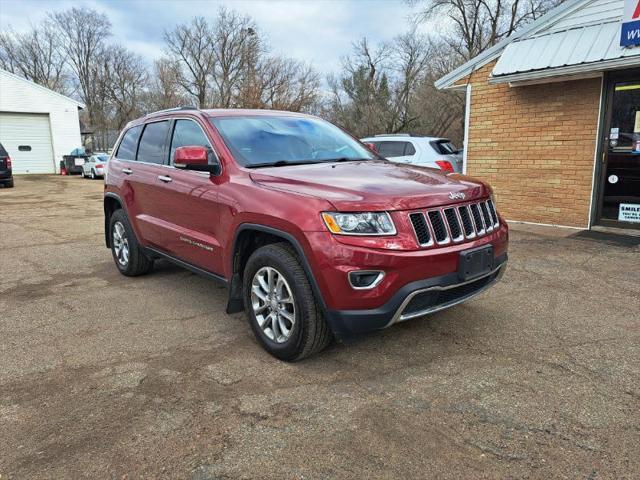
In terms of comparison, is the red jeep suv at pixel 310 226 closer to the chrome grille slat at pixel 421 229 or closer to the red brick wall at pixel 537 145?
the chrome grille slat at pixel 421 229

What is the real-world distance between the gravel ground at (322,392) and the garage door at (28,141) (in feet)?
77.8

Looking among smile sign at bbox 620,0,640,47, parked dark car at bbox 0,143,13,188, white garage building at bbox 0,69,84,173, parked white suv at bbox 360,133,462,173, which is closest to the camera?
smile sign at bbox 620,0,640,47

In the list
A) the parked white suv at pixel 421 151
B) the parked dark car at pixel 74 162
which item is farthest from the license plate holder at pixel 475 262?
the parked dark car at pixel 74 162

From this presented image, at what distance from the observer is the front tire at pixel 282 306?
3080mm

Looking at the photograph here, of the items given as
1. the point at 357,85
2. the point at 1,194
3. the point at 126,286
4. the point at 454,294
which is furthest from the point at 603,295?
the point at 357,85

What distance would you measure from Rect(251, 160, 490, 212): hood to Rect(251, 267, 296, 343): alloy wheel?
0.62m

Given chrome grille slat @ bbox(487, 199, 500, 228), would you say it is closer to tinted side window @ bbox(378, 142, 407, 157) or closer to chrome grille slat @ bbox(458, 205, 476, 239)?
chrome grille slat @ bbox(458, 205, 476, 239)

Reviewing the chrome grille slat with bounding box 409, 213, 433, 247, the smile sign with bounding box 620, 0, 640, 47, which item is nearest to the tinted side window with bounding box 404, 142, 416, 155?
the smile sign with bounding box 620, 0, 640, 47

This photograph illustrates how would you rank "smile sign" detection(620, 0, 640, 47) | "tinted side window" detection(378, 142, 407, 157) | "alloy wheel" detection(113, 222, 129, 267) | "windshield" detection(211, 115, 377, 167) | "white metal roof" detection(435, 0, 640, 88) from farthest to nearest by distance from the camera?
1. "tinted side window" detection(378, 142, 407, 157)
2. "white metal roof" detection(435, 0, 640, 88)
3. "smile sign" detection(620, 0, 640, 47)
4. "alloy wheel" detection(113, 222, 129, 267)
5. "windshield" detection(211, 115, 377, 167)

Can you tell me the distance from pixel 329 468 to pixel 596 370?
2.01 m

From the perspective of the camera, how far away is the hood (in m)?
2.95

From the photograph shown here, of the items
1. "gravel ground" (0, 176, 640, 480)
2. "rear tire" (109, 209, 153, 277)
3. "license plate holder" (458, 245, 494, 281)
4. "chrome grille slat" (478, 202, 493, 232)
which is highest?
"chrome grille slat" (478, 202, 493, 232)

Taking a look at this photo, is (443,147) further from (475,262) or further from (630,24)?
(475,262)

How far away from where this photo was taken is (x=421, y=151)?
9.75m
